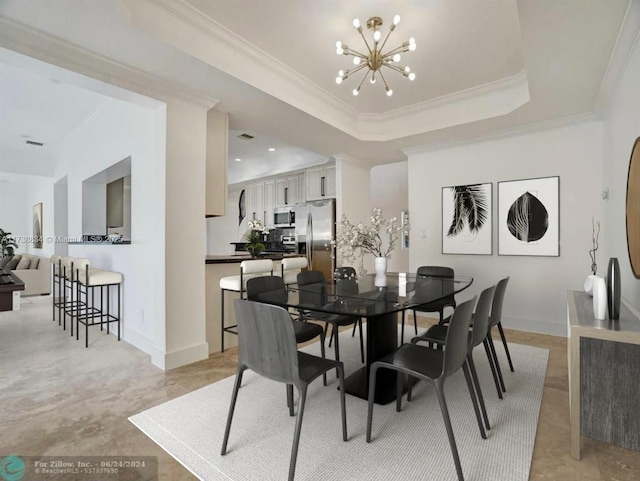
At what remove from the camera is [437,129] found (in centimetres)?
387

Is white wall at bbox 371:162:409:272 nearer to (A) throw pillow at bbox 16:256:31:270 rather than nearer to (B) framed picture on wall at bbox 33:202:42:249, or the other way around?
(A) throw pillow at bbox 16:256:31:270

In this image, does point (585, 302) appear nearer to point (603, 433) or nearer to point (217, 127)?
point (603, 433)

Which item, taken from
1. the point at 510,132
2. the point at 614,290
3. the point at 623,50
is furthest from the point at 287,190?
the point at 614,290

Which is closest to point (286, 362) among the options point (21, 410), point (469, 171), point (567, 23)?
point (21, 410)

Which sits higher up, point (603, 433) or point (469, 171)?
point (469, 171)

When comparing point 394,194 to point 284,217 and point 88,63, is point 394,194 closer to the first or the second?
point 284,217

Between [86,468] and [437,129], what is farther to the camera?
[437,129]

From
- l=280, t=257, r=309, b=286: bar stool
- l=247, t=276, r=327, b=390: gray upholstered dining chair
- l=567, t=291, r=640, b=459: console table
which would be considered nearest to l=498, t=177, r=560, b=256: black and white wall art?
l=567, t=291, r=640, b=459: console table

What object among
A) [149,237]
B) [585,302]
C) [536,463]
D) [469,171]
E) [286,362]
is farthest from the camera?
[469,171]

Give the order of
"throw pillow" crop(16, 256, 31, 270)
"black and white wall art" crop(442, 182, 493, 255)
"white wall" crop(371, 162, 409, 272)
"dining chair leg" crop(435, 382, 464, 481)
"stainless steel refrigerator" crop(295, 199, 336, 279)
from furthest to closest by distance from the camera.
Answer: "white wall" crop(371, 162, 409, 272) → "throw pillow" crop(16, 256, 31, 270) → "stainless steel refrigerator" crop(295, 199, 336, 279) → "black and white wall art" crop(442, 182, 493, 255) → "dining chair leg" crop(435, 382, 464, 481)

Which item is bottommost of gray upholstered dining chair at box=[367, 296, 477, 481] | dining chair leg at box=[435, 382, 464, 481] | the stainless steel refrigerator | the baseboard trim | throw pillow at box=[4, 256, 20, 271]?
the baseboard trim

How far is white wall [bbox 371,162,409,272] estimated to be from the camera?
736 cm

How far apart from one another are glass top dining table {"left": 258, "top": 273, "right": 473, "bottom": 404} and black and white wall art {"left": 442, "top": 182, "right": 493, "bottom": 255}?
1564 millimetres

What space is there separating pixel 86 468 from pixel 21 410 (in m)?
0.98
